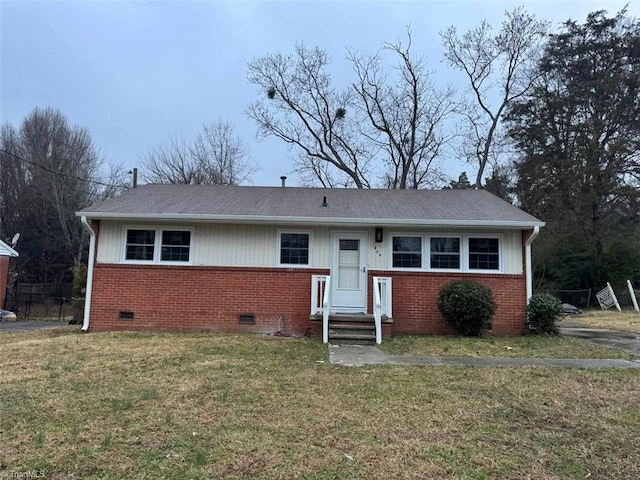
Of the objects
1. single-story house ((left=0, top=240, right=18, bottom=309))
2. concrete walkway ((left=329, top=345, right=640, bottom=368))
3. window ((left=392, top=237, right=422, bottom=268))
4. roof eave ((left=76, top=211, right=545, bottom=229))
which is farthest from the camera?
single-story house ((left=0, top=240, right=18, bottom=309))

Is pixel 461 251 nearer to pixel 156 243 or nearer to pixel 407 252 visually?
pixel 407 252

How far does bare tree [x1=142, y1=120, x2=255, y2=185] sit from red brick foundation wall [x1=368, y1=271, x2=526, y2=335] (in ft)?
62.1

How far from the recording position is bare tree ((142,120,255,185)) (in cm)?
2695

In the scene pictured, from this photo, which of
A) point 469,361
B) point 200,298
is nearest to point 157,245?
point 200,298

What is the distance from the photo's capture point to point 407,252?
10.5m

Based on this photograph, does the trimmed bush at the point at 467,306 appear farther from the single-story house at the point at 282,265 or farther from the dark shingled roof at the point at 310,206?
the dark shingled roof at the point at 310,206

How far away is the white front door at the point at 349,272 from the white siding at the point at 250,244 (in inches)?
5.9

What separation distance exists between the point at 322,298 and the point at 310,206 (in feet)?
8.34

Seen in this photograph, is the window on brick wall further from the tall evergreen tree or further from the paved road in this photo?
the tall evergreen tree

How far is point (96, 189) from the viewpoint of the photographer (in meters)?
26.5

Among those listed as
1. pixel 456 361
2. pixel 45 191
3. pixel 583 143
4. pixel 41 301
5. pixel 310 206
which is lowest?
pixel 456 361

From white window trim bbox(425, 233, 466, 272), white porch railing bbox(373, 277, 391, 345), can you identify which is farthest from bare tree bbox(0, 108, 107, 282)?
white window trim bbox(425, 233, 466, 272)

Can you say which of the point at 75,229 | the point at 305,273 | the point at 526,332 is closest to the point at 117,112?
the point at 75,229

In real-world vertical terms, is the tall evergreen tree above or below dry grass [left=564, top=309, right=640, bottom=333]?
above
